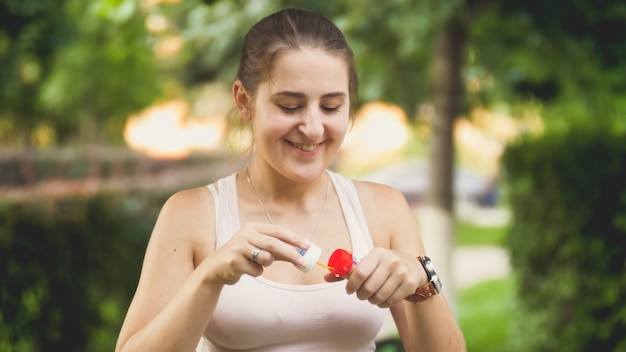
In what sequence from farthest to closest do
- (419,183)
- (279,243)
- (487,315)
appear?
(419,183) → (487,315) → (279,243)

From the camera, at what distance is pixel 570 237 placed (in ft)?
17.2

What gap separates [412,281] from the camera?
177cm

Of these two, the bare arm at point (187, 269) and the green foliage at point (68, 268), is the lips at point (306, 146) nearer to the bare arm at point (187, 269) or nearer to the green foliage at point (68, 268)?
the bare arm at point (187, 269)

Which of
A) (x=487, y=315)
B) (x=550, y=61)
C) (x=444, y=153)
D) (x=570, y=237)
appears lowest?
(x=570, y=237)

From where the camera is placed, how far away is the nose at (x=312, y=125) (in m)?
1.93

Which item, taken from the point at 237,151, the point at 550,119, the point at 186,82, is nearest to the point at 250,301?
the point at 237,151

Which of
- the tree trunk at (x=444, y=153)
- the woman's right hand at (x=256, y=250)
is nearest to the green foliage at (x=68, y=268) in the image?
the tree trunk at (x=444, y=153)

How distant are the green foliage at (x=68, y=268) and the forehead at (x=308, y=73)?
2.98m

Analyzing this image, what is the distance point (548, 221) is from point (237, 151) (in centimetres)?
350

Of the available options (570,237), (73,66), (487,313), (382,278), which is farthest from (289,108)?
(73,66)

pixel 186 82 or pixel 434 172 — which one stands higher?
pixel 186 82

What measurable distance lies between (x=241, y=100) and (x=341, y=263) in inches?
26.0

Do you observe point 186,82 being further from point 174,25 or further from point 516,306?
point 516,306

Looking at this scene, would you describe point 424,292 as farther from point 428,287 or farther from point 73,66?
point 73,66
